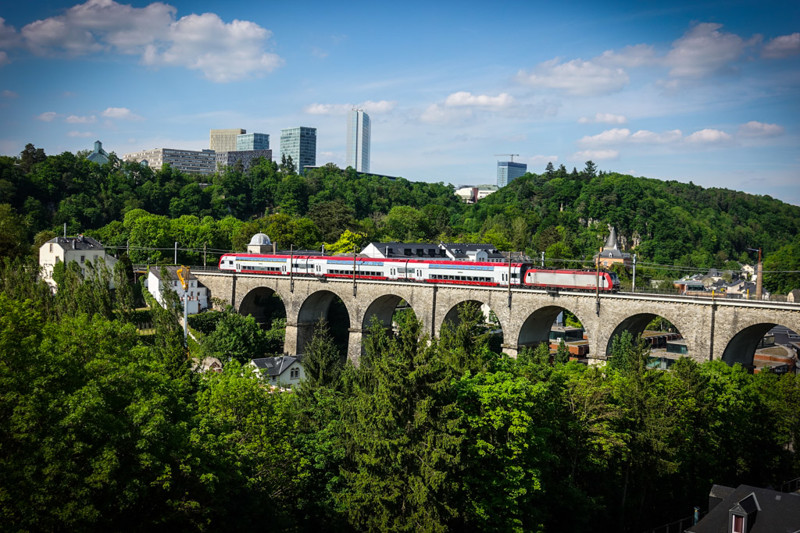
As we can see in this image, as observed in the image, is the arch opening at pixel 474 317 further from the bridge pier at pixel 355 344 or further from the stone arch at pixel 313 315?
the stone arch at pixel 313 315

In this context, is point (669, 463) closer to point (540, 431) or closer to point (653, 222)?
point (540, 431)

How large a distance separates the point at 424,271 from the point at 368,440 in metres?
36.5

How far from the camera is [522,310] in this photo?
48094mm

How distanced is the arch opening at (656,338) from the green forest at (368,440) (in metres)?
8.29

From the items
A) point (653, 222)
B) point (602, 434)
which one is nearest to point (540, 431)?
point (602, 434)

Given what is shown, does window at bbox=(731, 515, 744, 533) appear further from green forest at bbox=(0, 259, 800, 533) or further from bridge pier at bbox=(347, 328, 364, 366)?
bridge pier at bbox=(347, 328, 364, 366)

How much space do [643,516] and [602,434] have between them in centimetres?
627

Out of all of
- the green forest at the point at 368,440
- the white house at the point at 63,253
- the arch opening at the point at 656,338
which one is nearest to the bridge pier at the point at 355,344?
the green forest at the point at 368,440

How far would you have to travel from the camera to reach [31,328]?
788 inches

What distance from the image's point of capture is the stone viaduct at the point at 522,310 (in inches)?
1556

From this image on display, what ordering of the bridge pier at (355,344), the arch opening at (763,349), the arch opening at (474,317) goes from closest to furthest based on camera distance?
1. the arch opening at (474,317)
2. the arch opening at (763,349)
3. the bridge pier at (355,344)

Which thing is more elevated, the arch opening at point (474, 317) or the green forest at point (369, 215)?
the green forest at point (369, 215)

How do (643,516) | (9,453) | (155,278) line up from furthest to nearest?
(155,278)
(643,516)
(9,453)

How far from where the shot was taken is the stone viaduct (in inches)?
1556
